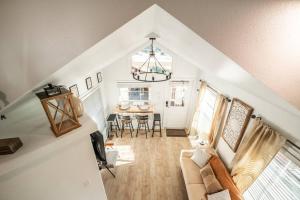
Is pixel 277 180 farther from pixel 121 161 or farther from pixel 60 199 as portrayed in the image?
pixel 121 161

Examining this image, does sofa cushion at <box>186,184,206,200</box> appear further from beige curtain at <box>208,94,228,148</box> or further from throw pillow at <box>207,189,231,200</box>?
beige curtain at <box>208,94,228,148</box>

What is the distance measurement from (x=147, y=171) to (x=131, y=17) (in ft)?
13.6

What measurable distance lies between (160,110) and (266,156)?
392 centimetres

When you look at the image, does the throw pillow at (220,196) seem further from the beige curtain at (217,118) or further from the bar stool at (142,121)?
the bar stool at (142,121)

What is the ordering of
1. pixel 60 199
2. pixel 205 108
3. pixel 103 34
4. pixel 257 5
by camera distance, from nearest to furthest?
pixel 257 5, pixel 103 34, pixel 60 199, pixel 205 108

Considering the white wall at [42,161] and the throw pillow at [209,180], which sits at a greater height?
the white wall at [42,161]

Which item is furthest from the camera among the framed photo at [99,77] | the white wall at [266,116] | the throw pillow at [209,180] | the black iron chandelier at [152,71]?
the framed photo at [99,77]

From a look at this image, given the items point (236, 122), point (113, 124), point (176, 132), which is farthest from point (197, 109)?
point (113, 124)

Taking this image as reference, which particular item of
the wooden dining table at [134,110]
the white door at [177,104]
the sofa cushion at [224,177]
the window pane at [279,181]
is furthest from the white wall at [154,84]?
the window pane at [279,181]

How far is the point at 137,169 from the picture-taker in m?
4.39

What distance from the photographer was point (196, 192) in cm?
309

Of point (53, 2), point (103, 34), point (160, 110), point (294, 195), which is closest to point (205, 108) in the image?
point (160, 110)

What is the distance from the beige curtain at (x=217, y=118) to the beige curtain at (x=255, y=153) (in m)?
1.01

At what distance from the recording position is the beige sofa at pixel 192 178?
3.05 m
